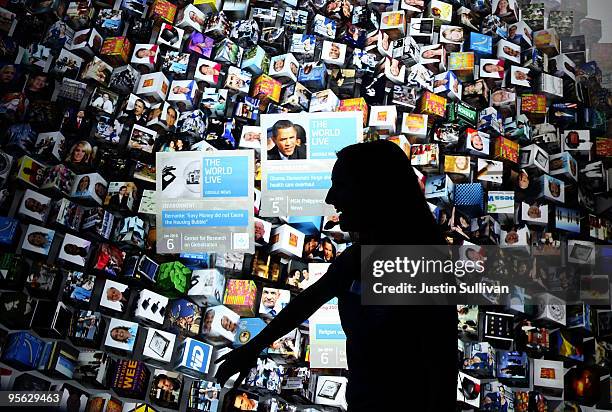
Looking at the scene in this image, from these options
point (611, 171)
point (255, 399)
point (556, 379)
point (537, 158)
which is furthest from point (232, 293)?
point (611, 171)

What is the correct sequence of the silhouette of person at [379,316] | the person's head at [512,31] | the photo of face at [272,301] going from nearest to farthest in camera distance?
the silhouette of person at [379,316] < the photo of face at [272,301] < the person's head at [512,31]

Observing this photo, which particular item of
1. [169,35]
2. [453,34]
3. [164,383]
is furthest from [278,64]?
[164,383]

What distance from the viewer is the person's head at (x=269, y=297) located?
254cm

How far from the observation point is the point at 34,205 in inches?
96.4

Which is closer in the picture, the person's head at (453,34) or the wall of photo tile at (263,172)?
the wall of photo tile at (263,172)

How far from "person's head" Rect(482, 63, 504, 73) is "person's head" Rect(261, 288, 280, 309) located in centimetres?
152

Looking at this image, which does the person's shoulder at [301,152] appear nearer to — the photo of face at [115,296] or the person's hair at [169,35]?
the photo of face at [115,296]

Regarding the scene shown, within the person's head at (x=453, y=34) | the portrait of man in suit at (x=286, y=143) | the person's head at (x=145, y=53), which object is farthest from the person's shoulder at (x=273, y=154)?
the person's head at (x=453, y=34)

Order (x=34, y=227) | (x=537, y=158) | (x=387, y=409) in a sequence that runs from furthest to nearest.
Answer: (x=537, y=158)
(x=34, y=227)
(x=387, y=409)

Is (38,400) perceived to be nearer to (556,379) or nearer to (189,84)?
(189,84)

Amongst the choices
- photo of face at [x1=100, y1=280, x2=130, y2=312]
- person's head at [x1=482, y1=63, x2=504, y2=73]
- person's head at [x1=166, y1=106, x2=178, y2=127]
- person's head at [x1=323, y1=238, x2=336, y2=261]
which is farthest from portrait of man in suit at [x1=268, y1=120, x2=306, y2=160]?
person's head at [x1=482, y1=63, x2=504, y2=73]

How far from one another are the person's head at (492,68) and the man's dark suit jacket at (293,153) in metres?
1.30

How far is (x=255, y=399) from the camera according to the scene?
2.45 meters

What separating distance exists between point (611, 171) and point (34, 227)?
2.56 m
